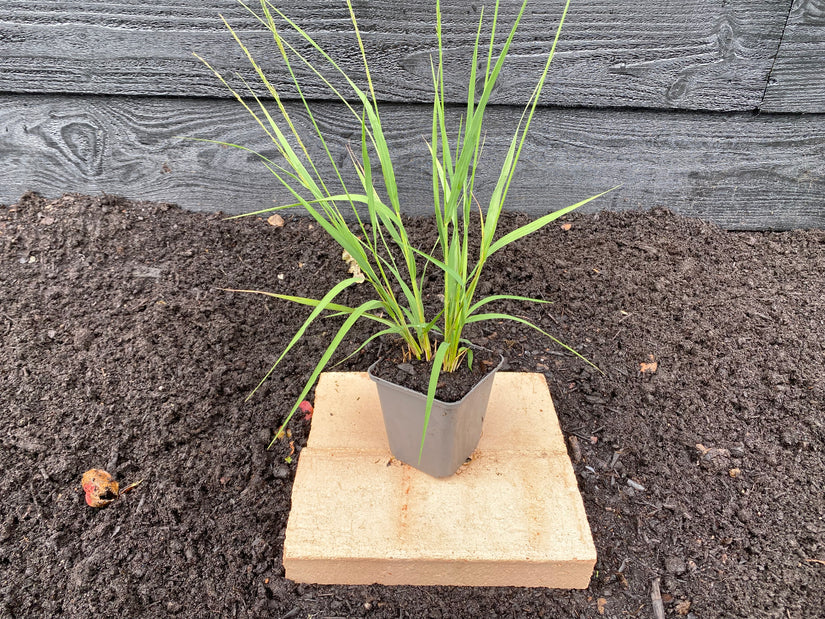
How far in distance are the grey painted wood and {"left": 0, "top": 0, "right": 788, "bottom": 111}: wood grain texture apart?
6cm

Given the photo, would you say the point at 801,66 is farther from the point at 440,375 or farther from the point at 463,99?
the point at 440,375

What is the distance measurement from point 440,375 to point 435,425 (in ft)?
0.29

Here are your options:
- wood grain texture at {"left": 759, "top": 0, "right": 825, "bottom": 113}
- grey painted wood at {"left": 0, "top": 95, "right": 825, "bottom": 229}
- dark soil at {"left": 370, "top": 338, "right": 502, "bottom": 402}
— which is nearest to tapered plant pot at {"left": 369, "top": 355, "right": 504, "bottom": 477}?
dark soil at {"left": 370, "top": 338, "right": 502, "bottom": 402}

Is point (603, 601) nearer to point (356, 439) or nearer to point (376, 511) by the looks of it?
point (376, 511)

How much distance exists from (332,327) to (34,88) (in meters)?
1.13

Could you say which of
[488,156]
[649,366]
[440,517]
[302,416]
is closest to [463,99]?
[488,156]

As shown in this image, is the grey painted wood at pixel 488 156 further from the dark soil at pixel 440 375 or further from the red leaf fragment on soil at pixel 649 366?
the dark soil at pixel 440 375

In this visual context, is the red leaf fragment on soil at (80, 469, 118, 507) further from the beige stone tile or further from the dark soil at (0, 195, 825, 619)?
the beige stone tile

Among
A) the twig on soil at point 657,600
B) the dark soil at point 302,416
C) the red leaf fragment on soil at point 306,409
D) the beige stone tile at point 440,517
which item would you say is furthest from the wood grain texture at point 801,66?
the red leaf fragment on soil at point 306,409

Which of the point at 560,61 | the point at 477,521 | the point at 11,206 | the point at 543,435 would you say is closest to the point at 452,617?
the point at 477,521

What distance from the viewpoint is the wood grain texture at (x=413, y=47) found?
1.48 meters

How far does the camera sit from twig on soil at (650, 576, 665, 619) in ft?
2.91

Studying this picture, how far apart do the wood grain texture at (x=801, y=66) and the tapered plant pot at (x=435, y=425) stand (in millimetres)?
1340

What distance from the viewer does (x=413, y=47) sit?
1.51 m
